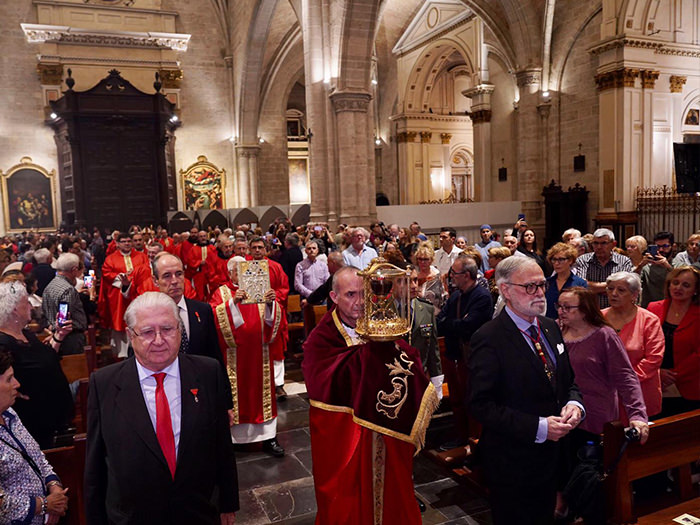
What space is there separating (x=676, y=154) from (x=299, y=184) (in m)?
20.1

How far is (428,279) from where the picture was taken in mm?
5840

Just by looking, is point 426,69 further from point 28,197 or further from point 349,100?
point 28,197

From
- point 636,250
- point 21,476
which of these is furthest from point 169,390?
point 636,250

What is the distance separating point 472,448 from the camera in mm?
4289

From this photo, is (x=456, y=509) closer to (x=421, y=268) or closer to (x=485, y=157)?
(x=421, y=268)

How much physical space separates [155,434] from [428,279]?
390 cm

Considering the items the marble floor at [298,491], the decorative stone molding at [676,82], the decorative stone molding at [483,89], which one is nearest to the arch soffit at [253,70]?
the decorative stone molding at [483,89]

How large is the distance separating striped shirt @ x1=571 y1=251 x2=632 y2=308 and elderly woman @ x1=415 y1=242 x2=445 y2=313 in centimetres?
162

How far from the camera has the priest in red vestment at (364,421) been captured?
256 centimetres

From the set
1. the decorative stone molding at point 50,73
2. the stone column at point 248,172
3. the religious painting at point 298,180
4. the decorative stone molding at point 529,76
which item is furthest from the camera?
the religious painting at point 298,180

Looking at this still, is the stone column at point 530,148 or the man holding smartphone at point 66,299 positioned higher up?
the stone column at point 530,148

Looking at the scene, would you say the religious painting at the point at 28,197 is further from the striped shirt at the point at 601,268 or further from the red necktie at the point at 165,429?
the red necktie at the point at 165,429

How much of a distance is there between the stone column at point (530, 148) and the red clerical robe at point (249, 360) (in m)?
15.4

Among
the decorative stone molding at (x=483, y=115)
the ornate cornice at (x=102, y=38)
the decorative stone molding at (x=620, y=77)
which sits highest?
the ornate cornice at (x=102, y=38)
